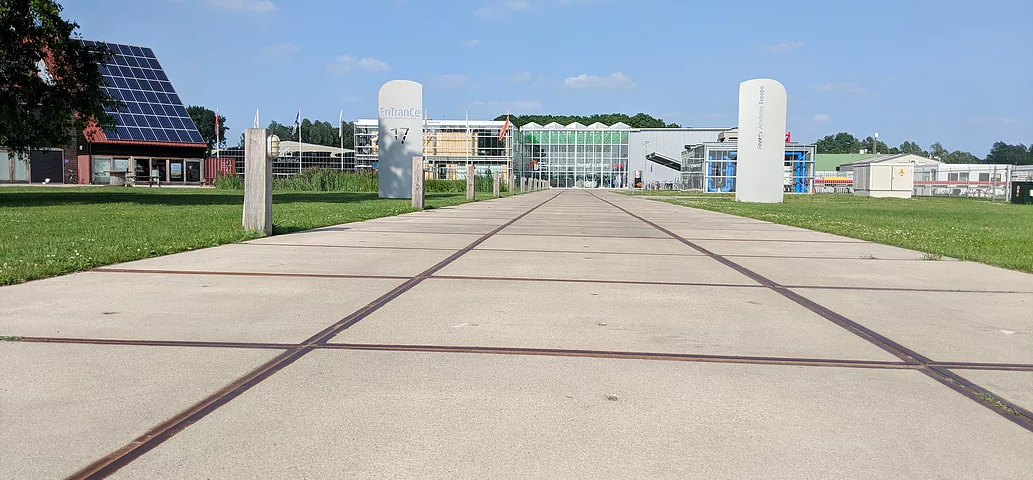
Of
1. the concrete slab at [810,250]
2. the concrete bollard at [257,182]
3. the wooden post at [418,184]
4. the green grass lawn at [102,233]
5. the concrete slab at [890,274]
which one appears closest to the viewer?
the concrete slab at [890,274]

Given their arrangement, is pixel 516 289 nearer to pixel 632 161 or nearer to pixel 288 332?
pixel 288 332

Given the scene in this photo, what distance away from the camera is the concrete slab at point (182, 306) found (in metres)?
5.27

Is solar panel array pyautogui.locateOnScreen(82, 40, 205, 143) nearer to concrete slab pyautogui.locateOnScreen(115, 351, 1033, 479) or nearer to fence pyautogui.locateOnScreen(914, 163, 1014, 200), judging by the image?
concrete slab pyautogui.locateOnScreen(115, 351, 1033, 479)

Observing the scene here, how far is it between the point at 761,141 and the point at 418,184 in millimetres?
19247

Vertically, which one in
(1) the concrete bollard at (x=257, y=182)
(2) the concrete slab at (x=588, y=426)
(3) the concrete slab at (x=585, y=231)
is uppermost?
(1) the concrete bollard at (x=257, y=182)

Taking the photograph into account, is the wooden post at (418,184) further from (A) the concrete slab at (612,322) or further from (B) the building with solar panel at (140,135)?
(B) the building with solar panel at (140,135)

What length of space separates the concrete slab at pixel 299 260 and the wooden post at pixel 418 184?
1303 cm

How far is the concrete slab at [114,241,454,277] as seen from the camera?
28.4 ft

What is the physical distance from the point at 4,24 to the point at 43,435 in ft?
74.5

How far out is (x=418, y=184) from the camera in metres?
24.5

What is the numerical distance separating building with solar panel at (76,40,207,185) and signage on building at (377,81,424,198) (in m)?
25.5

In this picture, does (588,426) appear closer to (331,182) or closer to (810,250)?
(810,250)

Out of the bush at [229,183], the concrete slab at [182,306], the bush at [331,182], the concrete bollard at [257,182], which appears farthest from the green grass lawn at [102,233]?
the bush at [229,183]

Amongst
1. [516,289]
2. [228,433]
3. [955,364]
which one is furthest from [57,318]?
[955,364]
